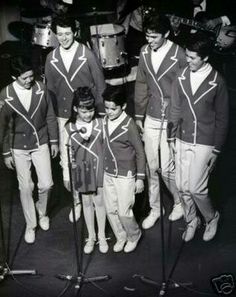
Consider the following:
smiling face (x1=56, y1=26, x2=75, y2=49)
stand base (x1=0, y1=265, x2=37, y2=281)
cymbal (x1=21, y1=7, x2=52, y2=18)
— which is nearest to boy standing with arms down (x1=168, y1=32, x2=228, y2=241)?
smiling face (x1=56, y1=26, x2=75, y2=49)

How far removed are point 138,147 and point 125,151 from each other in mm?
105

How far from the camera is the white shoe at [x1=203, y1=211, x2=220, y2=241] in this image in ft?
14.7

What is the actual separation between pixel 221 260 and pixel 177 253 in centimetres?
36

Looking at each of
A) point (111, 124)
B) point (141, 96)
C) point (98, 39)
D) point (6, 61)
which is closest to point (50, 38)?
point (98, 39)

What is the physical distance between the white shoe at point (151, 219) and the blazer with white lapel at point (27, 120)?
1.11 m

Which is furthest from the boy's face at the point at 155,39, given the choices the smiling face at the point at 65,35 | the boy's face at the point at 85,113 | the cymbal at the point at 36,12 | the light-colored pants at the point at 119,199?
the cymbal at the point at 36,12

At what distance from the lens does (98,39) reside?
6.23 m

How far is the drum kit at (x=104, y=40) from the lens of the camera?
20.4 feet

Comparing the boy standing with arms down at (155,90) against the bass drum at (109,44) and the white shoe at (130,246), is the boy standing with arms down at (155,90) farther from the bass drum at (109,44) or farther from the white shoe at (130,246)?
the bass drum at (109,44)

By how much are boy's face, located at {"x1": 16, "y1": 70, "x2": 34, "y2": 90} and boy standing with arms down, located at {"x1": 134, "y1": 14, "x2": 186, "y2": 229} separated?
0.88m

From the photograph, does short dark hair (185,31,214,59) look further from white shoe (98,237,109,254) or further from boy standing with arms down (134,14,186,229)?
white shoe (98,237,109,254)

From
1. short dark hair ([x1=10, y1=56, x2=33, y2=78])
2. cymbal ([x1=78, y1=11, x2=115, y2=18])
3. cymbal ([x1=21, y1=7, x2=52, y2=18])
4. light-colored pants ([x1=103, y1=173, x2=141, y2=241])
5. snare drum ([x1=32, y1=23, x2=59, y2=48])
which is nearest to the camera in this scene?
short dark hair ([x1=10, y1=56, x2=33, y2=78])

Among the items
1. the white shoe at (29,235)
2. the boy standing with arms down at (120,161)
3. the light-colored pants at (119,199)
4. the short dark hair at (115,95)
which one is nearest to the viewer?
the short dark hair at (115,95)

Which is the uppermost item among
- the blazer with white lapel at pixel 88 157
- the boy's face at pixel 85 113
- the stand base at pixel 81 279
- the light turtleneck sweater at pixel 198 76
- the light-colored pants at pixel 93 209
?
the light turtleneck sweater at pixel 198 76
